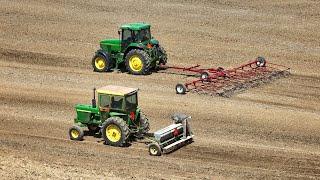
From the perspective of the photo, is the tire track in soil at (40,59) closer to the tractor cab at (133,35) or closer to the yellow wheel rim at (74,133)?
the tractor cab at (133,35)

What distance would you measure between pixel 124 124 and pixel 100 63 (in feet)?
35.6

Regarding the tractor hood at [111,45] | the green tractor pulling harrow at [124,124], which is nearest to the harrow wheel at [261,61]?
the tractor hood at [111,45]

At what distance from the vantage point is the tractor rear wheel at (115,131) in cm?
1912

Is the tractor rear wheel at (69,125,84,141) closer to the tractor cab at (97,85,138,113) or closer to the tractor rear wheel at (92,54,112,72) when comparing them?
the tractor cab at (97,85,138,113)

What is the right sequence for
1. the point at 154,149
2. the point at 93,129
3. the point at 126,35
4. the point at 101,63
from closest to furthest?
the point at 154,149 → the point at 93,129 → the point at 126,35 → the point at 101,63

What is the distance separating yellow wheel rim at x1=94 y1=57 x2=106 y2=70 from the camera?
2949cm

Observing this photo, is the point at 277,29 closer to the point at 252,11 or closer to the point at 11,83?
the point at 252,11

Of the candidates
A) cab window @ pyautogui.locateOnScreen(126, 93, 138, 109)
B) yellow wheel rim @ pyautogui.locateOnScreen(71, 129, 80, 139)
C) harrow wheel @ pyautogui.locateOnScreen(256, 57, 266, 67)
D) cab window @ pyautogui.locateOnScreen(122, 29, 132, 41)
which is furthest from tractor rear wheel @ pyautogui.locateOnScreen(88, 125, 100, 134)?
harrow wheel @ pyautogui.locateOnScreen(256, 57, 266, 67)

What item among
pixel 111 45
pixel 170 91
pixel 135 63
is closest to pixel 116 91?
pixel 170 91

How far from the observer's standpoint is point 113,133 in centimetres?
1944

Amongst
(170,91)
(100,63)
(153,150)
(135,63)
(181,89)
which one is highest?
(135,63)

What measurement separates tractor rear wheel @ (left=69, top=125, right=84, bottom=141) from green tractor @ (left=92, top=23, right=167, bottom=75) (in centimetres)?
887

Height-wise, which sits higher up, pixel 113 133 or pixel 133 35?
pixel 133 35

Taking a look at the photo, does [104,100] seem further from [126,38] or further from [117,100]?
[126,38]
